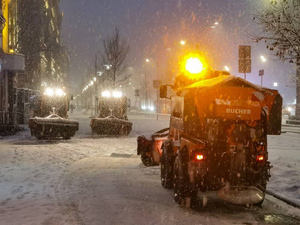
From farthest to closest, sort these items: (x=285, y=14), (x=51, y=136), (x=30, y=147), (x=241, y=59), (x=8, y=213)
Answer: (x=51, y=136)
(x=30, y=147)
(x=241, y=59)
(x=285, y=14)
(x=8, y=213)

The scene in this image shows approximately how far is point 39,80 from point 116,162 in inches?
1625

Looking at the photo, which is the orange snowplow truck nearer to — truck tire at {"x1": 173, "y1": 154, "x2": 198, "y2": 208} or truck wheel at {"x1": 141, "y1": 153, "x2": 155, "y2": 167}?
truck tire at {"x1": 173, "y1": 154, "x2": 198, "y2": 208}

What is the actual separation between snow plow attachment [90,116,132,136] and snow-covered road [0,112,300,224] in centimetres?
768

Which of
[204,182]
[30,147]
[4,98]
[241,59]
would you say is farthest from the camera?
[4,98]

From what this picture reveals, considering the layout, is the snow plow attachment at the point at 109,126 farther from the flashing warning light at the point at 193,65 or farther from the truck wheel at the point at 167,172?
the flashing warning light at the point at 193,65

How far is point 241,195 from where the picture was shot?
21.7 feet

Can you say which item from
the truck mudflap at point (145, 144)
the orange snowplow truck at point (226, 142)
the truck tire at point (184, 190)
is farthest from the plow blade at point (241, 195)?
the truck mudflap at point (145, 144)

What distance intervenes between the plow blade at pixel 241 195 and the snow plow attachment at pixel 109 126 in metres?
14.7

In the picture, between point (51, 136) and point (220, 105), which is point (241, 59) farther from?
point (51, 136)

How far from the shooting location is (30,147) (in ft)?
51.4

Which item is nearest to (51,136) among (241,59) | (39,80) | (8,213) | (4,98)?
(4,98)

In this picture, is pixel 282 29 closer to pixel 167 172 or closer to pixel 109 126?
pixel 167 172

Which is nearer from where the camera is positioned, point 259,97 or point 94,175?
point 259,97

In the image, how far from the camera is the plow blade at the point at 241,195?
6.61 metres
